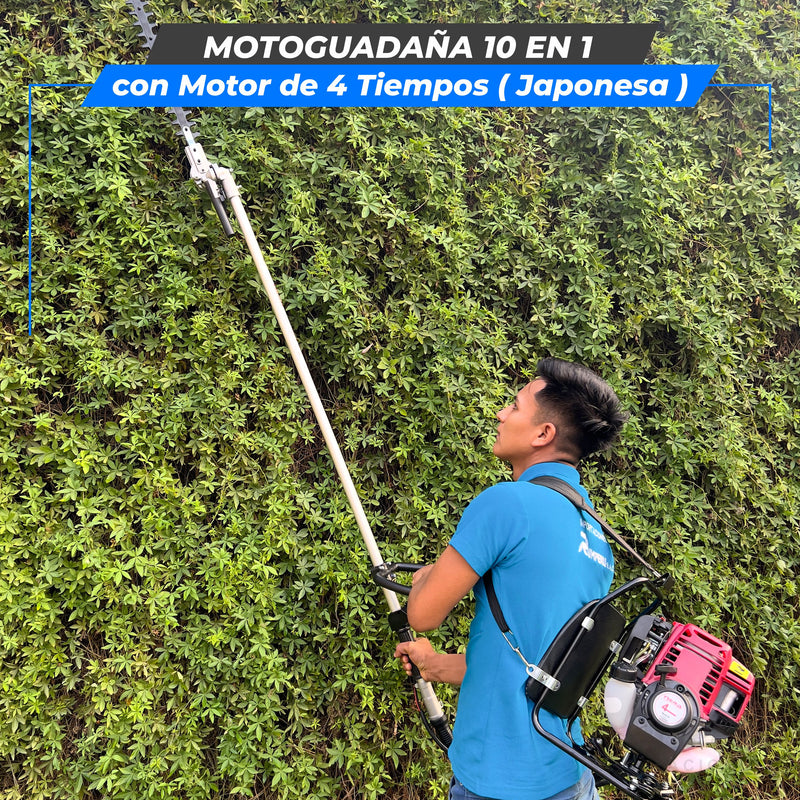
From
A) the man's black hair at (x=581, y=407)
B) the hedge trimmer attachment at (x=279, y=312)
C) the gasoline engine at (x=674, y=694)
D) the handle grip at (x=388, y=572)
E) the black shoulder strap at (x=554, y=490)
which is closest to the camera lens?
the gasoline engine at (x=674, y=694)

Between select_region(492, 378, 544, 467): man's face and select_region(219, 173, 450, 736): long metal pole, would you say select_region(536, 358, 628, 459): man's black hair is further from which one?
select_region(219, 173, 450, 736): long metal pole

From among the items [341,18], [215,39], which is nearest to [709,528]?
[341,18]

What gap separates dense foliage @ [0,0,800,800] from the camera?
2270 mm

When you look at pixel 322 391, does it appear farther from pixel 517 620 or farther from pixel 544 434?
pixel 517 620

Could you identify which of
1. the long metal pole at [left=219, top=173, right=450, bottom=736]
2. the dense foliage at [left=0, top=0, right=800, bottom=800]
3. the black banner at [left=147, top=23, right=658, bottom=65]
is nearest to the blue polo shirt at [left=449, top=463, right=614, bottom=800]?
the long metal pole at [left=219, top=173, right=450, bottom=736]

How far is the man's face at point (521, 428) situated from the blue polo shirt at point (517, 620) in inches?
8.2

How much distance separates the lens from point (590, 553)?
1602 mm

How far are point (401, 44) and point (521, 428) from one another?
5.74 ft

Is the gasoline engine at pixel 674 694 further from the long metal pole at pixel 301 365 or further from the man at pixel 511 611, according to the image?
the long metal pole at pixel 301 365

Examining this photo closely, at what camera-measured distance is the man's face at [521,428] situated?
5.67ft

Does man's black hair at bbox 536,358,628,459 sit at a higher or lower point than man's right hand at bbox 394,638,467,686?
higher

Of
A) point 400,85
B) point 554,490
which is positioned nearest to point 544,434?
point 554,490

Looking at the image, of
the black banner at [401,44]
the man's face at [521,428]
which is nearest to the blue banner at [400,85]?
the black banner at [401,44]

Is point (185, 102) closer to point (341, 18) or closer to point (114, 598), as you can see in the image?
point (341, 18)
